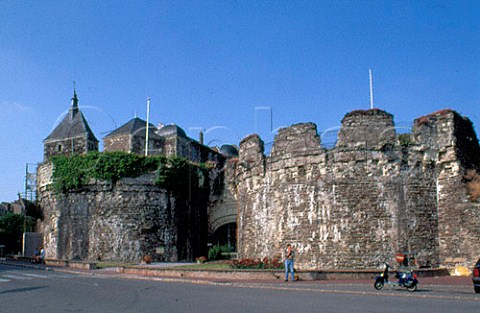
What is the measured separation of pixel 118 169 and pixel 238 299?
63.3 feet

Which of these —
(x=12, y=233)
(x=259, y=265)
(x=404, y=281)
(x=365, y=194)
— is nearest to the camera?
(x=404, y=281)

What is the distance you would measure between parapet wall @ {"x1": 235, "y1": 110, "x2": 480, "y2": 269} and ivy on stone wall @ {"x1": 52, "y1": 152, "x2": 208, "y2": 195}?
1010 centimetres

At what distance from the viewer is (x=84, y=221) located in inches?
A: 1156

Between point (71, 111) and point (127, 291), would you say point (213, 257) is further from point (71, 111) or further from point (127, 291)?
point (71, 111)

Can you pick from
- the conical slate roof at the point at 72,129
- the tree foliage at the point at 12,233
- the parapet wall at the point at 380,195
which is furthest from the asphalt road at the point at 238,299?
the tree foliage at the point at 12,233

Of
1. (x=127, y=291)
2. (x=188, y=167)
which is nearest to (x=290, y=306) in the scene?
(x=127, y=291)

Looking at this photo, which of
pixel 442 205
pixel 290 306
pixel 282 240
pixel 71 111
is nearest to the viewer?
pixel 290 306

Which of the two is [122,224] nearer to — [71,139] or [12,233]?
[71,139]

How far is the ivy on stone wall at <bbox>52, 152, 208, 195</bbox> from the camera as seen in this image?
1156 inches

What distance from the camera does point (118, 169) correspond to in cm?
2928

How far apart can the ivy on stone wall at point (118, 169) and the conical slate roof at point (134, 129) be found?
7720mm

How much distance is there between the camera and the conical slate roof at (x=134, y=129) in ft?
125

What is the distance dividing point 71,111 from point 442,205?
107 feet

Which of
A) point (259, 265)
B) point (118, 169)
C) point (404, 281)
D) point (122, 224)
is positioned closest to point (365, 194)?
point (259, 265)
